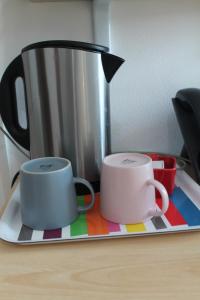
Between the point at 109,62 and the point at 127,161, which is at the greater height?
the point at 109,62

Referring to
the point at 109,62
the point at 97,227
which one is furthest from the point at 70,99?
the point at 97,227

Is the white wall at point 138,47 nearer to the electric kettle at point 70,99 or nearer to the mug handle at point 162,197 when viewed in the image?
the electric kettle at point 70,99

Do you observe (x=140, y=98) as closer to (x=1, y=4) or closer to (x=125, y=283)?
(x=1, y=4)

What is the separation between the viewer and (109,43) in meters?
0.70

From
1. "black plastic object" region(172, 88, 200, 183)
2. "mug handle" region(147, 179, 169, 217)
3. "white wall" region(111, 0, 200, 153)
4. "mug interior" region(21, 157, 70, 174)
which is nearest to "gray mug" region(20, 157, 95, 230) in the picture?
"mug interior" region(21, 157, 70, 174)

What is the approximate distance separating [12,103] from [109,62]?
0.69 feet

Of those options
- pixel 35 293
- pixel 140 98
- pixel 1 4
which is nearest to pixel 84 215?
pixel 35 293

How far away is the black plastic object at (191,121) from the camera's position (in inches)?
21.9

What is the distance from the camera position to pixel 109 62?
53 centimetres

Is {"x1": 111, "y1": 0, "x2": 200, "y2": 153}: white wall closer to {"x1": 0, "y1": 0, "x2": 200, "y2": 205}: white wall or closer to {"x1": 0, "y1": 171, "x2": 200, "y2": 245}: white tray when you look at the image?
{"x1": 0, "y1": 0, "x2": 200, "y2": 205}: white wall

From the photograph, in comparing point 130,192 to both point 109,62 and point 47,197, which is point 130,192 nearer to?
point 47,197

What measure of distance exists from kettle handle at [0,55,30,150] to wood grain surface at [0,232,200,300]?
0.25m

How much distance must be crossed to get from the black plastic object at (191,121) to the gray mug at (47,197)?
244 millimetres

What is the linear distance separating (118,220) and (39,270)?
129mm
